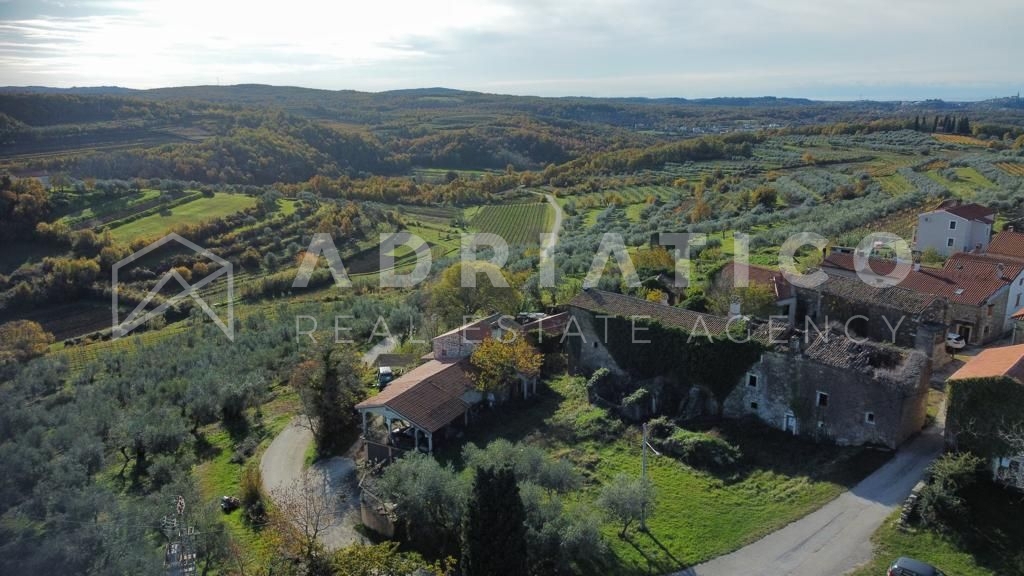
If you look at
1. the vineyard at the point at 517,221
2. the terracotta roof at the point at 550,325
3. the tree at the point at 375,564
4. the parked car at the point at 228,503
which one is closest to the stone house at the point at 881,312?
the terracotta roof at the point at 550,325

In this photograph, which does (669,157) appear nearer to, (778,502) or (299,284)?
(299,284)

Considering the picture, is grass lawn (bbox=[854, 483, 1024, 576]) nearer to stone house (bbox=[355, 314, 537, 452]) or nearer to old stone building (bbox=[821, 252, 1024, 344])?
old stone building (bbox=[821, 252, 1024, 344])

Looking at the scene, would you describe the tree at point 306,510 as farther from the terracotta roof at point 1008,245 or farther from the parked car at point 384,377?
the terracotta roof at point 1008,245

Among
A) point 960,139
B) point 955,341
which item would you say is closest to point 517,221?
point 955,341

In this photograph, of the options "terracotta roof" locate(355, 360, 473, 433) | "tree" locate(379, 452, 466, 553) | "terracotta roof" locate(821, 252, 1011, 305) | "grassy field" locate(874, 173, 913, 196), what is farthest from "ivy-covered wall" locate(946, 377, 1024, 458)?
"grassy field" locate(874, 173, 913, 196)

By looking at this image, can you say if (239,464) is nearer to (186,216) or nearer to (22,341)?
(22,341)
